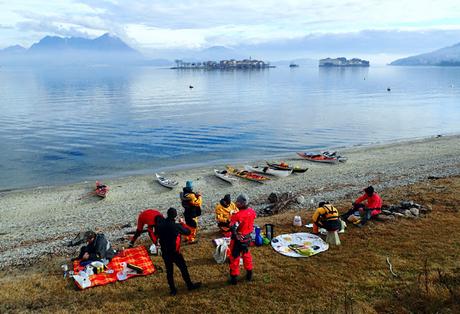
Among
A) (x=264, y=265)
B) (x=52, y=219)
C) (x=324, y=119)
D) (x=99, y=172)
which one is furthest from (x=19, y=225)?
(x=324, y=119)

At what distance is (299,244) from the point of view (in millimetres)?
12398

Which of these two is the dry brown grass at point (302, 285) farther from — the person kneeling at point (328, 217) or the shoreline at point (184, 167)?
the shoreline at point (184, 167)

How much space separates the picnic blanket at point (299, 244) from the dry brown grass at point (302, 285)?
30cm

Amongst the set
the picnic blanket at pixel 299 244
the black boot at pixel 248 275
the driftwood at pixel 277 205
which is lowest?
the driftwood at pixel 277 205

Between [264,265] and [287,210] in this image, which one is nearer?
[264,265]

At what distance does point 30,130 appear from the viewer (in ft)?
173

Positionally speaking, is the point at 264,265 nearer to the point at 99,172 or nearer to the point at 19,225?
the point at 19,225

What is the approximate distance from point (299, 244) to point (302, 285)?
8.74 ft

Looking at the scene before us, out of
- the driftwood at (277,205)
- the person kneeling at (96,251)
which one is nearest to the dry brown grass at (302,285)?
the person kneeling at (96,251)

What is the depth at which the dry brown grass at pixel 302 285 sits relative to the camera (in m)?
8.88

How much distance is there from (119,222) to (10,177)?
62.2 feet

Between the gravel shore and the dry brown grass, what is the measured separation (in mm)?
3476

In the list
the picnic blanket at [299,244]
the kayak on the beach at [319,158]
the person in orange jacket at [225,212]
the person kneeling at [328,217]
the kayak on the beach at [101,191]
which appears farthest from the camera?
the kayak on the beach at [319,158]

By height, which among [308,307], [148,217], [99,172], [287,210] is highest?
[148,217]
